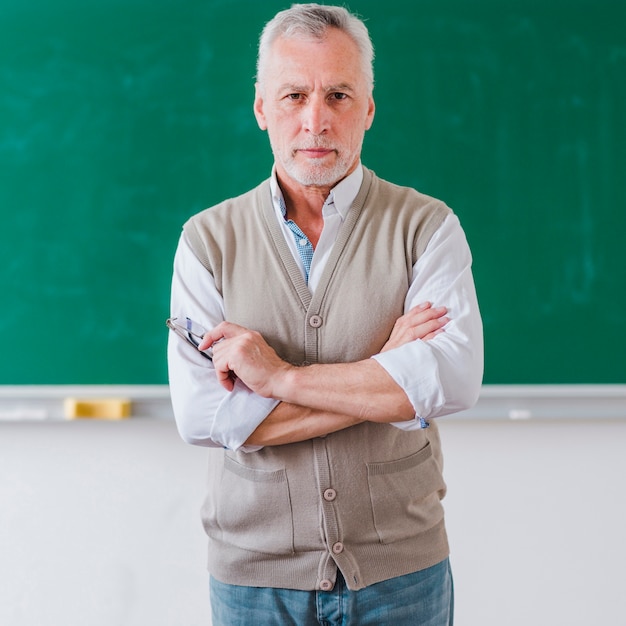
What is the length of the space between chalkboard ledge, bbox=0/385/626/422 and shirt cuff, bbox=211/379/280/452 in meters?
0.92

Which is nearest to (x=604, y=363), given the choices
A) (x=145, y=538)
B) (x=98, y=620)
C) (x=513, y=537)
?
(x=513, y=537)

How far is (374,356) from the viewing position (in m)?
1.43

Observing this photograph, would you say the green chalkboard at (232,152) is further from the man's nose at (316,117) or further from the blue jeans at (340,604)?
the blue jeans at (340,604)

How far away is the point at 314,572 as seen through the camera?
1461 millimetres

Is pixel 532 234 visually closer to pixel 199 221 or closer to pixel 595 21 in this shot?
pixel 595 21

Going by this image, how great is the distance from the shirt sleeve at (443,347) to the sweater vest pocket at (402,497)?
10 centimetres

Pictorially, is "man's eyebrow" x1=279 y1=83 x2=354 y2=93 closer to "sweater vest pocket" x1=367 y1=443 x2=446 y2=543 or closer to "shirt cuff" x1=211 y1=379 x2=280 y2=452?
"shirt cuff" x1=211 y1=379 x2=280 y2=452

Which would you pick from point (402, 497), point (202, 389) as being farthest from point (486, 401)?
point (202, 389)

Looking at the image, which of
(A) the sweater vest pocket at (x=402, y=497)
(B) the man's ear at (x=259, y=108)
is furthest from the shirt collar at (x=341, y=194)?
(A) the sweater vest pocket at (x=402, y=497)

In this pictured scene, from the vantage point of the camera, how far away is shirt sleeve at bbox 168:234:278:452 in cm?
145

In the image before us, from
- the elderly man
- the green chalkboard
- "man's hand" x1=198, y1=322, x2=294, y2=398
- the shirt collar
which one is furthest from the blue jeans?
the green chalkboard

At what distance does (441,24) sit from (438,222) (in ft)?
3.41

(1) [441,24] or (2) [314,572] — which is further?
(1) [441,24]

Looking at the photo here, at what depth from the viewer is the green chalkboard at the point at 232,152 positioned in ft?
7.52
